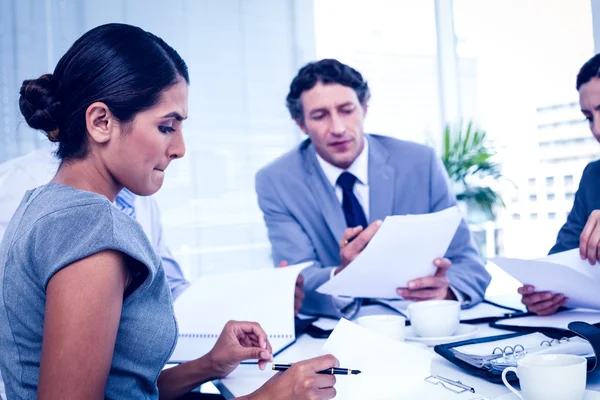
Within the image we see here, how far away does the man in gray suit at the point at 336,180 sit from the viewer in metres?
2.24

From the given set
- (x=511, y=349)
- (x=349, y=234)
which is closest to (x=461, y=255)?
(x=349, y=234)

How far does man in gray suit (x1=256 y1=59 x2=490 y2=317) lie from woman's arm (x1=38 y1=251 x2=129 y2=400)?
4.23 ft

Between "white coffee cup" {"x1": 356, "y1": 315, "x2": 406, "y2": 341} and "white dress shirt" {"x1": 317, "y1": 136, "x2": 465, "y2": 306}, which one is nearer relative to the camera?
"white coffee cup" {"x1": 356, "y1": 315, "x2": 406, "y2": 341}

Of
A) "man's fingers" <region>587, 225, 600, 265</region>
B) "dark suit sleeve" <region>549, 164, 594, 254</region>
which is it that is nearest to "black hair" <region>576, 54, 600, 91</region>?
"dark suit sleeve" <region>549, 164, 594, 254</region>

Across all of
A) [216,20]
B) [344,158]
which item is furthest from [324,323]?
[216,20]

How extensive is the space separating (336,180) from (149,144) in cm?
134

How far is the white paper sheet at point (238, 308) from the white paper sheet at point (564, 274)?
51 centimetres

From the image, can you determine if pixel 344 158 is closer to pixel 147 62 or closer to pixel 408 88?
pixel 147 62

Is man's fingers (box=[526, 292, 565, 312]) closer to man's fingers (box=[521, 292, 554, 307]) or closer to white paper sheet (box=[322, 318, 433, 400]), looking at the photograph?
man's fingers (box=[521, 292, 554, 307])

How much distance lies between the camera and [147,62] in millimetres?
1024

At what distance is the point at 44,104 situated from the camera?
3.43 feet

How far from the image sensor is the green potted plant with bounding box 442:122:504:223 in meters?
4.54

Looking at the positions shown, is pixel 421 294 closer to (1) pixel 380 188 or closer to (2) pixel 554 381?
(1) pixel 380 188

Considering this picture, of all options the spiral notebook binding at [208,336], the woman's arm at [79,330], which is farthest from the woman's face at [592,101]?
the woman's arm at [79,330]
